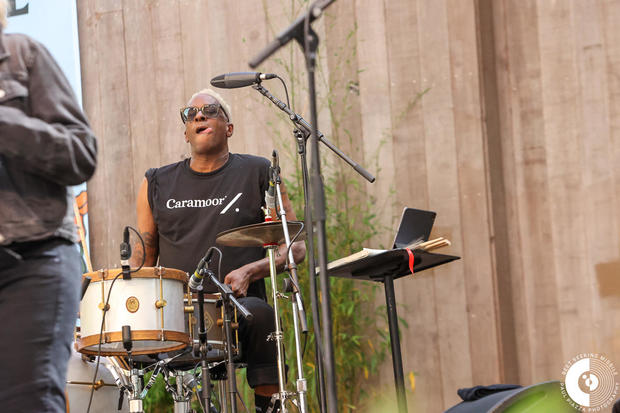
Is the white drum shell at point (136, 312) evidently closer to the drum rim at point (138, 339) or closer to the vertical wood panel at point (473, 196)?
the drum rim at point (138, 339)

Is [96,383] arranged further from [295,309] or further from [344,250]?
[344,250]

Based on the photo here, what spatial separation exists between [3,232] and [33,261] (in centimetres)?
9

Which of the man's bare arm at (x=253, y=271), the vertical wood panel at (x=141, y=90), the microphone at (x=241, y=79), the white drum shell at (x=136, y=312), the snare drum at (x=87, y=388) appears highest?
the vertical wood panel at (x=141, y=90)

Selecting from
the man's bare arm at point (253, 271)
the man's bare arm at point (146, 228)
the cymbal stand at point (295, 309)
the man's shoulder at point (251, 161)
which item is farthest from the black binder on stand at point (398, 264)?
the man's bare arm at point (146, 228)

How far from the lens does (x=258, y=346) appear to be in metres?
3.96

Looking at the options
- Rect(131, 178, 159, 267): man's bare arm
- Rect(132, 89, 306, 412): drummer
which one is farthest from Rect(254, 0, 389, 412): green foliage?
Rect(131, 178, 159, 267): man's bare arm

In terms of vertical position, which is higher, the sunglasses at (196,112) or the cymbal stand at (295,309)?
the sunglasses at (196,112)

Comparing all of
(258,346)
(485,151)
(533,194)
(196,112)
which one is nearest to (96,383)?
(258,346)

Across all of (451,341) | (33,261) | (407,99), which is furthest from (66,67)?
(33,261)

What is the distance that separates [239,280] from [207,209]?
0.54 m

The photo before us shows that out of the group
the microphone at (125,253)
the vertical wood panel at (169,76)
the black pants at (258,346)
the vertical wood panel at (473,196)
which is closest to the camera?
the microphone at (125,253)

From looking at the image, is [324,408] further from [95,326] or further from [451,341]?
[451,341]

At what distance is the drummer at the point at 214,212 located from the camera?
13.0 feet

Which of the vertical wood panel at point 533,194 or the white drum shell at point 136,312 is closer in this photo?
the white drum shell at point 136,312
